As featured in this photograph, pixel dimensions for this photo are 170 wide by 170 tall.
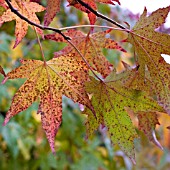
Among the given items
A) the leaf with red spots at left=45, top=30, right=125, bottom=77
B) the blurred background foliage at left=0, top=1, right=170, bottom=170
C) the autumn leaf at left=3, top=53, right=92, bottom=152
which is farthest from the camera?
the blurred background foliage at left=0, top=1, right=170, bottom=170

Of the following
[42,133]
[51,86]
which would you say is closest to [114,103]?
[51,86]

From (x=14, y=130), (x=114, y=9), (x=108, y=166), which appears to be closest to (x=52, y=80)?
(x=14, y=130)

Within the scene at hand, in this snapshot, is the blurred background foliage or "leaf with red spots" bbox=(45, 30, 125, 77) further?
the blurred background foliage

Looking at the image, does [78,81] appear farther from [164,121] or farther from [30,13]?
[164,121]

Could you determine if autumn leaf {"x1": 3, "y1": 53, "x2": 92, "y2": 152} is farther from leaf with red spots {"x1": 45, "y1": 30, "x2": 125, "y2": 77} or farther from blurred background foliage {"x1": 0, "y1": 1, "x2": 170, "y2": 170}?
blurred background foliage {"x1": 0, "y1": 1, "x2": 170, "y2": 170}

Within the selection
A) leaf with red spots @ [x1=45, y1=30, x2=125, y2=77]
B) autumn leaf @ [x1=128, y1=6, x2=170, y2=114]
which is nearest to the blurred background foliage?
leaf with red spots @ [x1=45, y1=30, x2=125, y2=77]

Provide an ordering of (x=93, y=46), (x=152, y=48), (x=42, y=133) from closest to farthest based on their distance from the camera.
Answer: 1. (x=152, y=48)
2. (x=93, y=46)
3. (x=42, y=133)

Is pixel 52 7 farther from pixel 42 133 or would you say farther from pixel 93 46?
pixel 42 133
